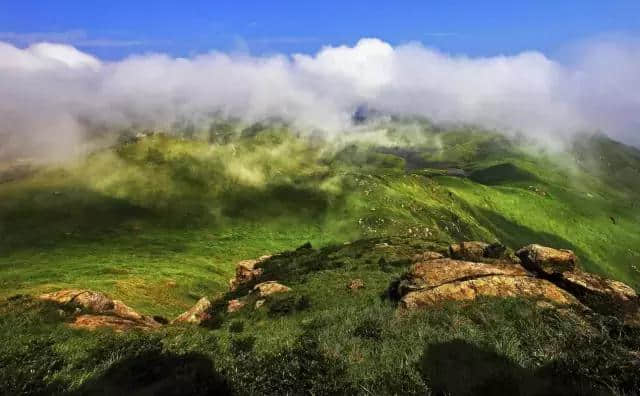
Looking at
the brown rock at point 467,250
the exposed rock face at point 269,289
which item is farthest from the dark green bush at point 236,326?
the brown rock at point 467,250

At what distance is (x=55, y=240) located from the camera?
4574 inches

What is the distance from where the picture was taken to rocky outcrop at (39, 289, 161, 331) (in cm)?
2627

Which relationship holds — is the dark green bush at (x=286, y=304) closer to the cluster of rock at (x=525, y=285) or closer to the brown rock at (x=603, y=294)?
the cluster of rock at (x=525, y=285)

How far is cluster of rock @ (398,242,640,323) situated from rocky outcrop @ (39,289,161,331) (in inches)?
699

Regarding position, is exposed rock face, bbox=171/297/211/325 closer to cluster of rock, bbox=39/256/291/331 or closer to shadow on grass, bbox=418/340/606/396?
cluster of rock, bbox=39/256/291/331

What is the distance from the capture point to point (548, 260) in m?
33.1

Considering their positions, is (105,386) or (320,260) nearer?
(105,386)

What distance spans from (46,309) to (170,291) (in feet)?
131

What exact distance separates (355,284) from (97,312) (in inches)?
763

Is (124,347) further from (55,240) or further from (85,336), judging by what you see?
(55,240)

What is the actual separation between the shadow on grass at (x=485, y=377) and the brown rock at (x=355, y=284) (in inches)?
781

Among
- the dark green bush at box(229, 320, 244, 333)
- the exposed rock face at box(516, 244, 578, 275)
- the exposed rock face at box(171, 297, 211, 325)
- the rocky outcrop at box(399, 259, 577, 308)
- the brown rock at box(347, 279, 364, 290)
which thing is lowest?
the exposed rock face at box(171, 297, 211, 325)

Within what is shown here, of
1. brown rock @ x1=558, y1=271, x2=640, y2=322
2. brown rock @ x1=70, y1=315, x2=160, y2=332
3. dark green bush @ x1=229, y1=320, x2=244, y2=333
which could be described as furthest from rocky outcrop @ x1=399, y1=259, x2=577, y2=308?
brown rock @ x1=70, y1=315, x2=160, y2=332

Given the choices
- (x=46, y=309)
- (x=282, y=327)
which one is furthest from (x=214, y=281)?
(x=282, y=327)
